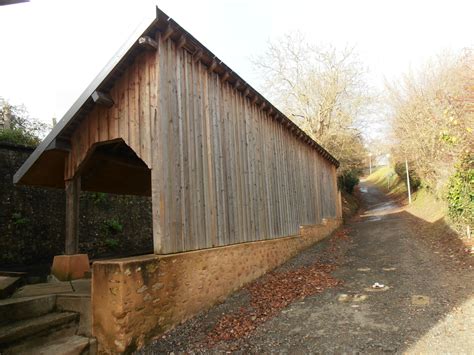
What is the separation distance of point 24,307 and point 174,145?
301cm

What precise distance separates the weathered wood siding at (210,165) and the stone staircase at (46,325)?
4.51 ft

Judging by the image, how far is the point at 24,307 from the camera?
160 inches

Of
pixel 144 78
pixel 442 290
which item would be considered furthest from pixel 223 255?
pixel 442 290

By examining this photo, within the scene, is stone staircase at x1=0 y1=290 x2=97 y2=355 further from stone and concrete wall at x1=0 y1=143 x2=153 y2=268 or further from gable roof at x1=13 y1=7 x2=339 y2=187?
stone and concrete wall at x1=0 y1=143 x2=153 y2=268

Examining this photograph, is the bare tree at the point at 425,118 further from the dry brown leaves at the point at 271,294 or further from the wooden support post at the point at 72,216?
the wooden support post at the point at 72,216

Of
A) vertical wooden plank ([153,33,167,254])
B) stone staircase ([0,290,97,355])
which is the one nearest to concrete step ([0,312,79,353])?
stone staircase ([0,290,97,355])

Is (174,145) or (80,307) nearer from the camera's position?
(80,307)

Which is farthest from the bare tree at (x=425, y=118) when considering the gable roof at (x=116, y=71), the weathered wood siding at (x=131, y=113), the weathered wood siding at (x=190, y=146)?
the weathered wood siding at (x=131, y=113)

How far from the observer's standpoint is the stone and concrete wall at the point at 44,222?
7.70m

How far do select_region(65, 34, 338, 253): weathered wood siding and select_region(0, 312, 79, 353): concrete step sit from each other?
4.92 ft

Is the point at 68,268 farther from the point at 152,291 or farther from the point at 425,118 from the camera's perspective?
the point at 425,118

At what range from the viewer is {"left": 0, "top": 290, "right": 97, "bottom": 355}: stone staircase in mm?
3584

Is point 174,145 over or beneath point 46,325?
over

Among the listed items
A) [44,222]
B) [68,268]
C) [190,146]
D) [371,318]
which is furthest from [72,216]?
[371,318]
